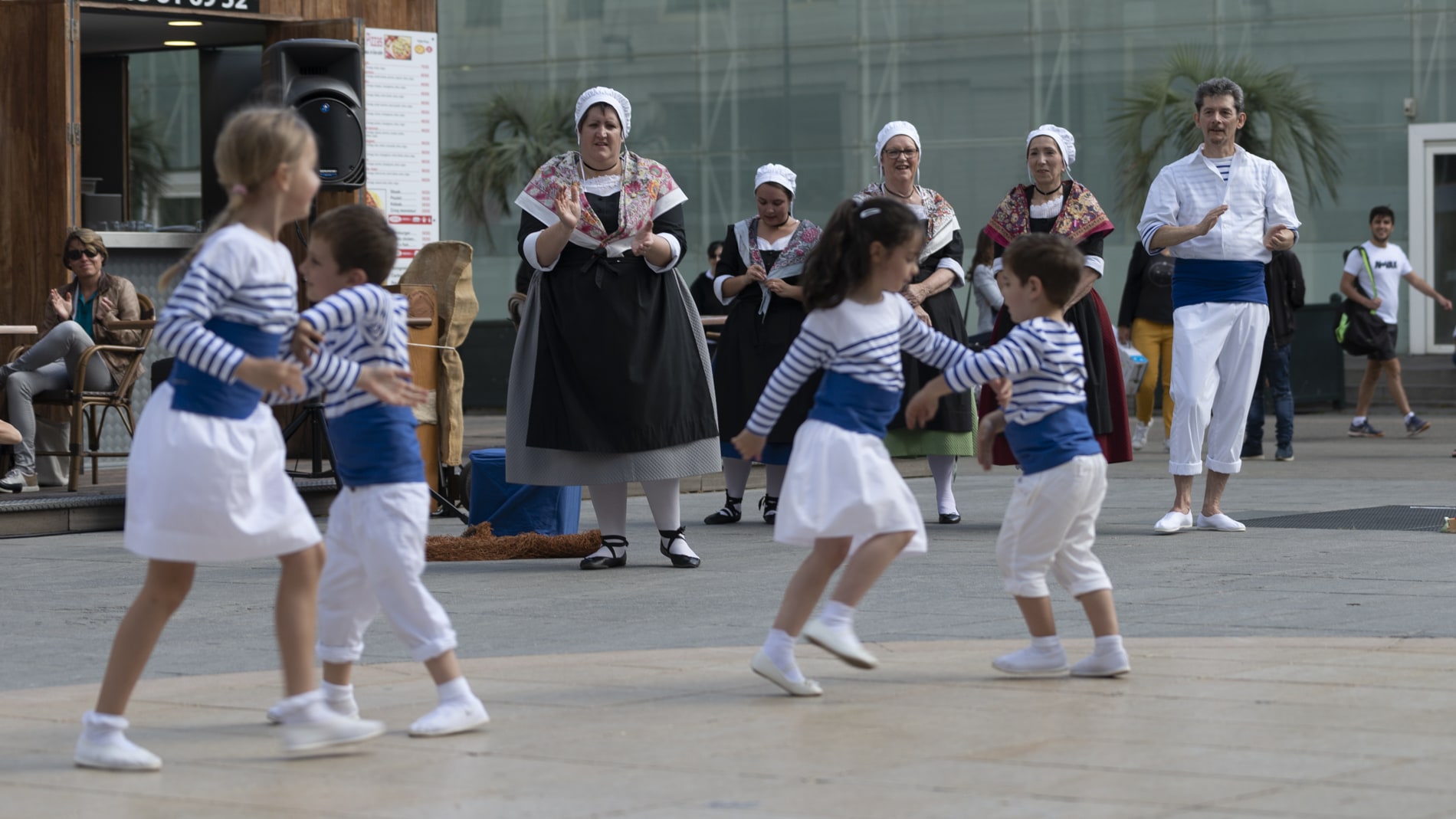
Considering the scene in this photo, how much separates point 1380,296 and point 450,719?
15131mm

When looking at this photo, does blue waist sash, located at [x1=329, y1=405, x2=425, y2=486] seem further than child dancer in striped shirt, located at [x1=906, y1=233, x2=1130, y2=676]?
No

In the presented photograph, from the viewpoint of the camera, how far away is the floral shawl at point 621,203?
8250 millimetres

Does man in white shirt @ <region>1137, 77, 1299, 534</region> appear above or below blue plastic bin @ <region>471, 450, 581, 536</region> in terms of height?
above

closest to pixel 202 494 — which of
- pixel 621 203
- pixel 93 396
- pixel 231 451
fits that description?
pixel 231 451

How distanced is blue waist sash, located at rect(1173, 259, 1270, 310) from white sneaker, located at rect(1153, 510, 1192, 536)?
0.95m

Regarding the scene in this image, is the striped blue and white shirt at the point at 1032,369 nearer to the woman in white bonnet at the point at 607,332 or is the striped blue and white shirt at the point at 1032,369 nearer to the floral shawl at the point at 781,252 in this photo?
the woman in white bonnet at the point at 607,332

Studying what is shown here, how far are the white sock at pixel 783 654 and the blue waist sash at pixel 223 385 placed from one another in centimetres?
143

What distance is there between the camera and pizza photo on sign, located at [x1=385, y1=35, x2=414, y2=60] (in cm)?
1464

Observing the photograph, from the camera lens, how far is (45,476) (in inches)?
499

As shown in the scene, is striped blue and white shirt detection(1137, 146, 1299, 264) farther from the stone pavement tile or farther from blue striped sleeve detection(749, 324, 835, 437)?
the stone pavement tile

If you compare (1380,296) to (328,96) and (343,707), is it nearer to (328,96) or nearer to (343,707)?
(328,96)

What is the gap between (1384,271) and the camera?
1856 centimetres

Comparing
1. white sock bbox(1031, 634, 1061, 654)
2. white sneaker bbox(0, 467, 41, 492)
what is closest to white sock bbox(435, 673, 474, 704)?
white sock bbox(1031, 634, 1061, 654)

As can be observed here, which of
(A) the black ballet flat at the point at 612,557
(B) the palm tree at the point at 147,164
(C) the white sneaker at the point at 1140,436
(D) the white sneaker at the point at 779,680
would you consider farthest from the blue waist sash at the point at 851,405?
(B) the palm tree at the point at 147,164
